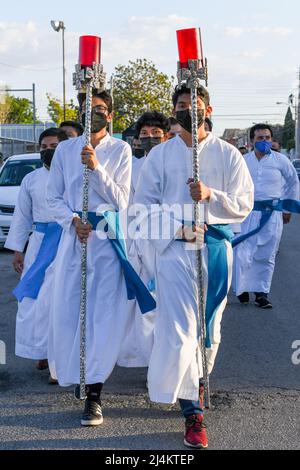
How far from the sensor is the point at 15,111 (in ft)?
308

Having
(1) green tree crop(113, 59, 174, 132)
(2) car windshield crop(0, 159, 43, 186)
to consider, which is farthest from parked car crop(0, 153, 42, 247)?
(1) green tree crop(113, 59, 174, 132)

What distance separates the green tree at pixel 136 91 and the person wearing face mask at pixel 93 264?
38611 millimetres

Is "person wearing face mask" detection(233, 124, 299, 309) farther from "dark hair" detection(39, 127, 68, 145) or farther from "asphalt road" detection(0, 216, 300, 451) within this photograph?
"dark hair" detection(39, 127, 68, 145)

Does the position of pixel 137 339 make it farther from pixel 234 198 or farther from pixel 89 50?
pixel 89 50

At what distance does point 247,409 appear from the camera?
5.27 metres

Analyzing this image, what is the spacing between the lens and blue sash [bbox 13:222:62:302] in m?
6.04

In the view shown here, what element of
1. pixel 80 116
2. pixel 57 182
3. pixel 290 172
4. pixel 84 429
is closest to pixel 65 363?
pixel 84 429

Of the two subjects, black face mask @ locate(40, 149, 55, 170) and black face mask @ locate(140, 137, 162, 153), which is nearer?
black face mask @ locate(40, 149, 55, 170)

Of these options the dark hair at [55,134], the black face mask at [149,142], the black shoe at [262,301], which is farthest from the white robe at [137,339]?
the black shoe at [262,301]

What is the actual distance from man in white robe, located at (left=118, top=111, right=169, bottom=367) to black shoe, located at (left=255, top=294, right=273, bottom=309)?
2566 mm

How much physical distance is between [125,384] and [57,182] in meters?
1.61

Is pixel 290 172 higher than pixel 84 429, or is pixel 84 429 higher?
pixel 290 172

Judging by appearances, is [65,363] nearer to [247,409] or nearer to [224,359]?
[247,409]

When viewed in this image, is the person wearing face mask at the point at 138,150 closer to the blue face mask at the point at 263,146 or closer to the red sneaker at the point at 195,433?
the blue face mask at the point at 263,146
